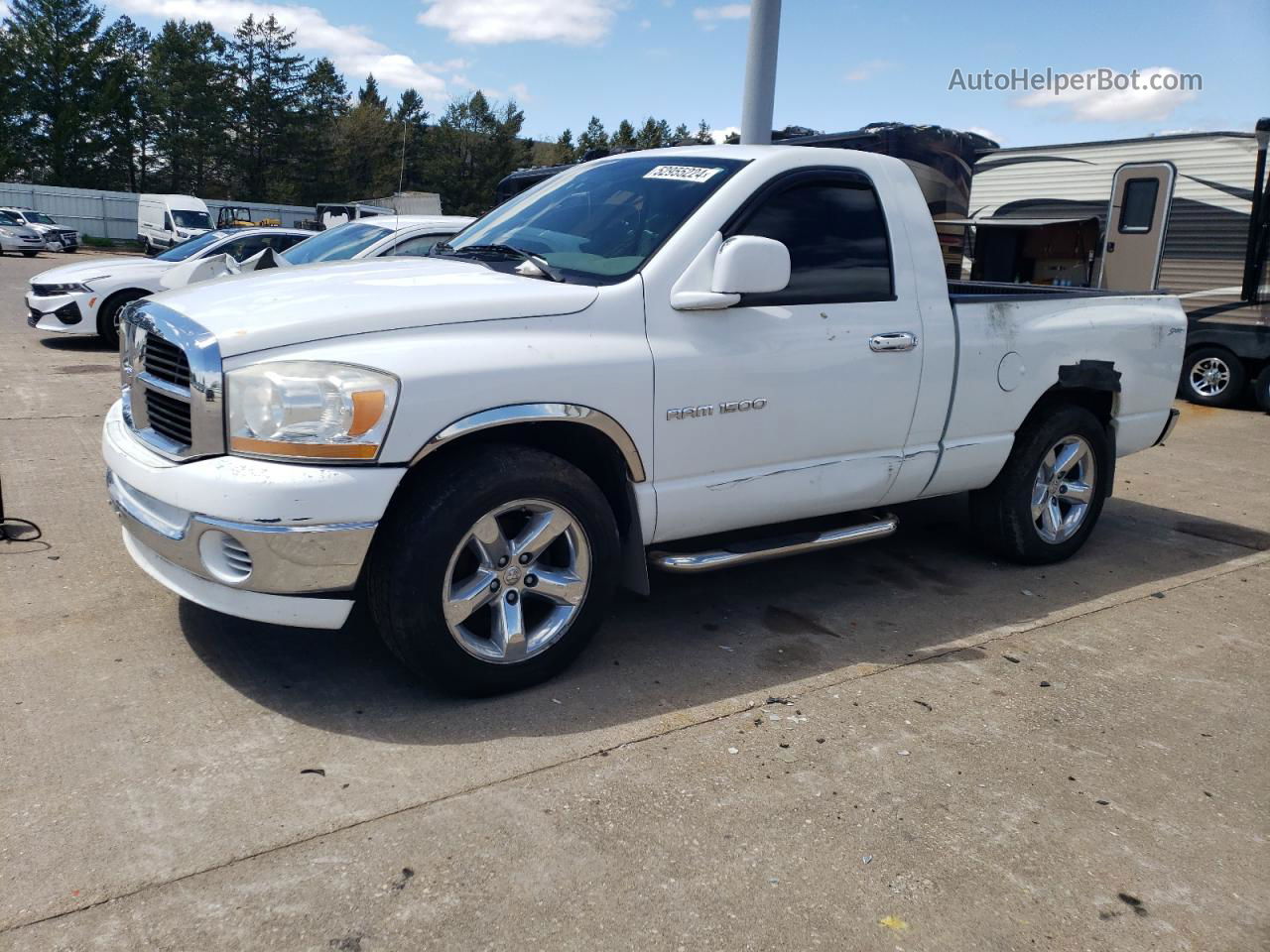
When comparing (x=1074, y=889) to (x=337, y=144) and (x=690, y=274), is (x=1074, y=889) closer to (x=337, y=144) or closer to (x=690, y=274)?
(x=690, y=274)

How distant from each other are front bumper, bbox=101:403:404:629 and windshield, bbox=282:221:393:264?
231 inches

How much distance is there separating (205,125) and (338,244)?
192ft

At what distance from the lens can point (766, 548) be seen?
13.4ft

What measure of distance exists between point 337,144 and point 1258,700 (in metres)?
68.8

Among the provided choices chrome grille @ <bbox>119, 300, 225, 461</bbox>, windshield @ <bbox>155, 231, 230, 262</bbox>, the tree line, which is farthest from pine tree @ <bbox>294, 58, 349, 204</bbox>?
chrome grille @ <bbox>119, 300, 225, 461</bbox>

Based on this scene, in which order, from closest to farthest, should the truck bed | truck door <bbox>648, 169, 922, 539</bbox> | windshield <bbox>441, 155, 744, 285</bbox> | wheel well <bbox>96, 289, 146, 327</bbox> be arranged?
truck door <bbox>648, 169, 922, 539</bbox>
windshield <bbox>441, 155, 744, 285</bbox>
the truck bed
wheel well <bbox>96, 289, 146, 327</bbox>

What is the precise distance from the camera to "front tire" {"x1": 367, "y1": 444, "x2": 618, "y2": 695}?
3.27m

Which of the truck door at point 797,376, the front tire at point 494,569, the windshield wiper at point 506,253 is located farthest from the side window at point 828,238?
the front tire at point 494,569

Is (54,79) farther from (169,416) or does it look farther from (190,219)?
(169,416)

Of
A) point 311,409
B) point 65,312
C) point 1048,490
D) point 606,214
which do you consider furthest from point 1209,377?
point 65,312

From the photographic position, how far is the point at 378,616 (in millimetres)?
3373

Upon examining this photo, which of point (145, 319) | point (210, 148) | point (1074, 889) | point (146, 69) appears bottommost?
point (1074, 889)

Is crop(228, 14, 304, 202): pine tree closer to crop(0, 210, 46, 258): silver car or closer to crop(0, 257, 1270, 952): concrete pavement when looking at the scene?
crop(0, 210, 46, 258): silver car

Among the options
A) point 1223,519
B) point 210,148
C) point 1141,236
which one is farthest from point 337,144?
point 1223,519
